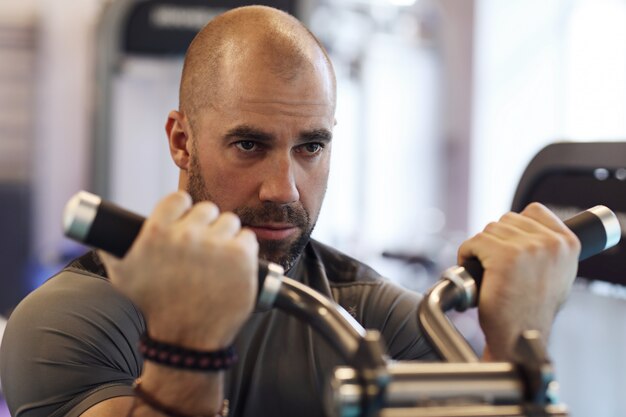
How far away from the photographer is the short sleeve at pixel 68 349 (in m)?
1.21

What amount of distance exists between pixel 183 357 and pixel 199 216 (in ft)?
0.50

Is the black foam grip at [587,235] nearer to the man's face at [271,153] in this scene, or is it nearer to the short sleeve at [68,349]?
the man's face at [271,153]

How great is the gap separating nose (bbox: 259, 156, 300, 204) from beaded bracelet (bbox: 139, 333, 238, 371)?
0.49 meters

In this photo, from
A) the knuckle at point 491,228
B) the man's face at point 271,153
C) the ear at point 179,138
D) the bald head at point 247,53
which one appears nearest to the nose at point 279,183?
the man's face at point 271,153

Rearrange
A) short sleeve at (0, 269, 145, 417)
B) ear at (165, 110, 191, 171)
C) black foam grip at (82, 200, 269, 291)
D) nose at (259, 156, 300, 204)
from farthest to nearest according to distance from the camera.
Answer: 1. ear at (165, 110, 191, 171)
2. nose at (259, 156, 300, 204)
3. short sleeve at (0, 269, 145, 417)
4. black foam grip at (82, 200, 269, 291)

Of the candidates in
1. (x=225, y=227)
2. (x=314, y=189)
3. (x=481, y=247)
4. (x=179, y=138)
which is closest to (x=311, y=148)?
(x=314, y=189)

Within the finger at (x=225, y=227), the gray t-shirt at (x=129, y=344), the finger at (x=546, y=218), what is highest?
the finger at (x=225, y=227)

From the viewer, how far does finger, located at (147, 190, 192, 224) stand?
0.85 meters

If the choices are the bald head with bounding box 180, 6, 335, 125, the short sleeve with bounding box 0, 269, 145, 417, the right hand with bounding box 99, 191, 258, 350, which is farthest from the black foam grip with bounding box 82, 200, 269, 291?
the bald head with bounding box 180, 6, 335, 125

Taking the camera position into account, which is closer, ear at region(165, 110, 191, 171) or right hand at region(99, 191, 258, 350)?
right hand at region(99, 191, 258, 350)

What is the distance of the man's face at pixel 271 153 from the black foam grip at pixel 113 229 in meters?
0.51

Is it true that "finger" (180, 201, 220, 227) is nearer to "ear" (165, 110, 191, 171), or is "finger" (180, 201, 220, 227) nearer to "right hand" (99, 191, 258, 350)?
"right hand" (99, 191, 258, 350)

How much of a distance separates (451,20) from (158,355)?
19.6 ft

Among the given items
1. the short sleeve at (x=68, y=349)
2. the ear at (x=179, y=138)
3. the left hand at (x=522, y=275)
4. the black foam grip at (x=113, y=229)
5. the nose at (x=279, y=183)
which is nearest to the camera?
the black foam grip at (x=113, y=229)
